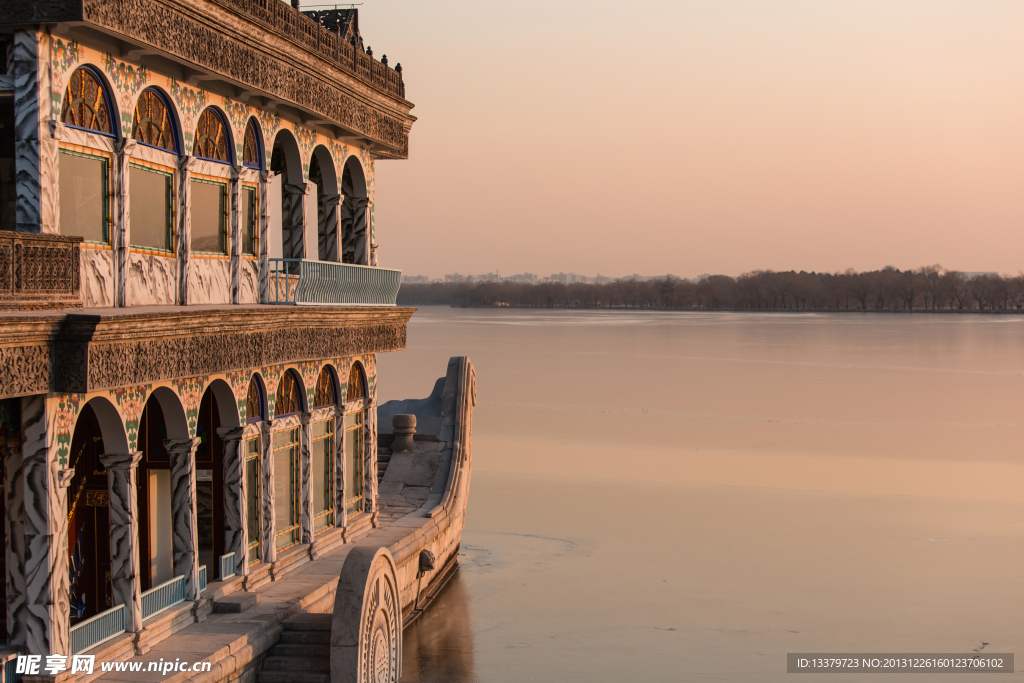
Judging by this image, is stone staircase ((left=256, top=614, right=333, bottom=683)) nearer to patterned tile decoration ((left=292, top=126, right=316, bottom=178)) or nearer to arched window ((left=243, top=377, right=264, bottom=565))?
arched window ((left=243, top=377, right=264, bottom=565))

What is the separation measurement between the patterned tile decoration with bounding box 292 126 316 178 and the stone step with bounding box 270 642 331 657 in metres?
6.26

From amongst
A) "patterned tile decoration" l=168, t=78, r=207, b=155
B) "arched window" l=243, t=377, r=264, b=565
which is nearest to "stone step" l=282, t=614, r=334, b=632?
"arched window" l=243, t=377, r=264, b=565

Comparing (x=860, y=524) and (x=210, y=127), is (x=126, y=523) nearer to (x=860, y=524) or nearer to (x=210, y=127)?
(x=210, y=127)

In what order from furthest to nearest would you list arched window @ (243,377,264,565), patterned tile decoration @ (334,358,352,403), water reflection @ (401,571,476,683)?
patterned tile decoration @ (334,358,352,403), water reflection @ (401,571,476,683), arched window @ (243,377,264,565)

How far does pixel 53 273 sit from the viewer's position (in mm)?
8914

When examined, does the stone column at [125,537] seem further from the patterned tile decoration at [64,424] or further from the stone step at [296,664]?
the stone step at [296,664]

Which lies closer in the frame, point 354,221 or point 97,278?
point 97,278

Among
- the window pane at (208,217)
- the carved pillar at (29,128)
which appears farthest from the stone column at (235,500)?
the carved pillar at (29,128)

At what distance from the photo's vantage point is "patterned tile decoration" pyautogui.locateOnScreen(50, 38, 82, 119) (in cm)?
916

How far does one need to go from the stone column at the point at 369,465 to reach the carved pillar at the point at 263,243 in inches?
144

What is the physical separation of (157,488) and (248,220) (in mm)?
3410

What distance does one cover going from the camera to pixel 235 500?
12703mm

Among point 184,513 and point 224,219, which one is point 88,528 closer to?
point 184,513

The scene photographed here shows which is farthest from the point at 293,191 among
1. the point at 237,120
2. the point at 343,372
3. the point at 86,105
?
the point at 86,105
